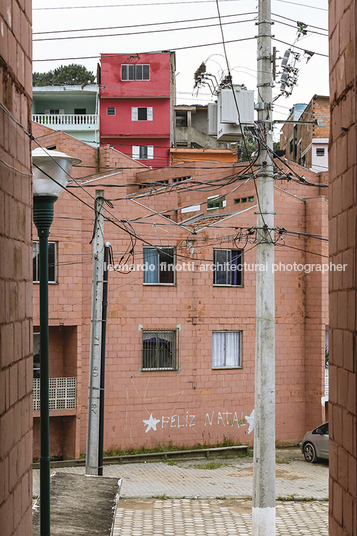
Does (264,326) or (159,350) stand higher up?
(264,326)

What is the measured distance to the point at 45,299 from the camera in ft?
22.7

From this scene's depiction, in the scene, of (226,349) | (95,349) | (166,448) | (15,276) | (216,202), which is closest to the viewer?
(15,276)

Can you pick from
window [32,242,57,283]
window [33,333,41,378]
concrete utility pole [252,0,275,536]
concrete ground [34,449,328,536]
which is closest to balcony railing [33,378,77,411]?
window [33,333,41,378]

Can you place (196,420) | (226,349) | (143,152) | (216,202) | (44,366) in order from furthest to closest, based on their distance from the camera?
(143,152), (216,202), (226,349), (196,420), (44,366)

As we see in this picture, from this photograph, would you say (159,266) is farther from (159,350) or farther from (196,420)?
(196,420)

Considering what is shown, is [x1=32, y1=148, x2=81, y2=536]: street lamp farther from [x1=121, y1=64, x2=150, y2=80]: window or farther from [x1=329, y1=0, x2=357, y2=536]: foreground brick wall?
[x1=121, y1=64, x2=150, y2=80]: window

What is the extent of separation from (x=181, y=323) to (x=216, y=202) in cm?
692

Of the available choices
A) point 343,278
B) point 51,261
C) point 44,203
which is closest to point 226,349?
point 51,261

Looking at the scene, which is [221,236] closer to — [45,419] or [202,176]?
[202,176]

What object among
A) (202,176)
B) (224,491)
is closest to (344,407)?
(224,491)

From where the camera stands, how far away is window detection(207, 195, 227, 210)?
27172 mm

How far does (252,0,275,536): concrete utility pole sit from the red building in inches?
1179

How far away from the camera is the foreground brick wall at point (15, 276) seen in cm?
420

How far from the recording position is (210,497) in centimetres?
1755
